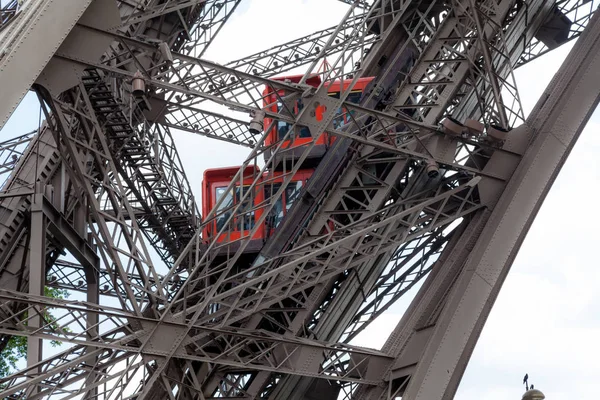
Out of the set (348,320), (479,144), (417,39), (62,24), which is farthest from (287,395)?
(62,24)

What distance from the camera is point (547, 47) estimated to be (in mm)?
23203

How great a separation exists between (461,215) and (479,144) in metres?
1.26

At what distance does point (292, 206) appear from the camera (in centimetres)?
1978

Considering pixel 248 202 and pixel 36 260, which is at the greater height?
pixel 248 202

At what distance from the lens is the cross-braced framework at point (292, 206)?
16.3 metres

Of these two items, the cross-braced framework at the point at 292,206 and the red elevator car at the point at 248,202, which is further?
the red elevator car at the point at 248,202

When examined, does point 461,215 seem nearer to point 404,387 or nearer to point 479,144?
point 479,144

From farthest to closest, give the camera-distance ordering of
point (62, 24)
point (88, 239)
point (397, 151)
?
point (88, 239), point (397, 151), point (62, 24)

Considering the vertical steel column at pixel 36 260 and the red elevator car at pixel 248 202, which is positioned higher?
the red elevator car at pixel 248 202

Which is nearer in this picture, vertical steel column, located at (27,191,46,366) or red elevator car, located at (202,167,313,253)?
vertical steel column, located at (27,191,46,366)

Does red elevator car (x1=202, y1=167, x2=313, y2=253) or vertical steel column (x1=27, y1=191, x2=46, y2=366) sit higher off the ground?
red elevator car (x1=202, y1=167, x2=313, y2=253)

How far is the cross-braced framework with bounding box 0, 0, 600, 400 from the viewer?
16344mm

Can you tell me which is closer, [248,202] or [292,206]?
[292,206]

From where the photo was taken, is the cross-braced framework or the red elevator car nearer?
the cross-braced framework
